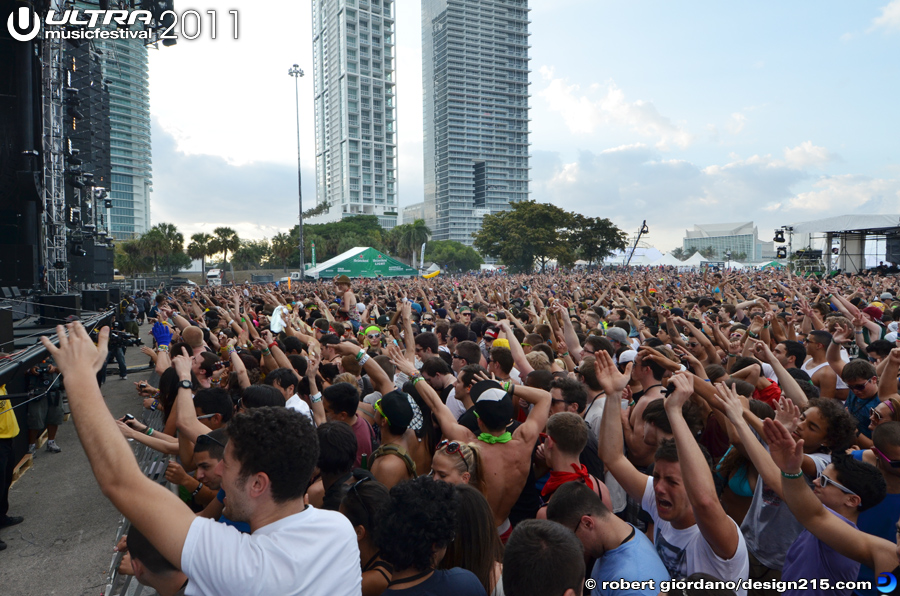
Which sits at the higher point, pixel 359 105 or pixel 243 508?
pixel 359 105

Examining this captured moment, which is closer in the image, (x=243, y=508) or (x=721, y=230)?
(x=243, y=508)

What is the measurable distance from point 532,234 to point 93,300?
48.9 metres

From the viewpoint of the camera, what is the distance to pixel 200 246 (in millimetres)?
62938

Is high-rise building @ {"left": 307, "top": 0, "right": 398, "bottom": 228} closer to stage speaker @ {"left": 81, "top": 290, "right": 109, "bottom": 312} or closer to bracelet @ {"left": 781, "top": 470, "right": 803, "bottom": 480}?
stage speaker @ {"left": 81, "top": 290, "right": 109, "bottom": 312}

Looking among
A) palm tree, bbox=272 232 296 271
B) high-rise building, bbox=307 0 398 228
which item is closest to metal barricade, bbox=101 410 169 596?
palm tree, bbox=272 232 296 271

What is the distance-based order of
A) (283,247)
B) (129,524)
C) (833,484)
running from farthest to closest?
(283,247) < (129,524) < (833,484)

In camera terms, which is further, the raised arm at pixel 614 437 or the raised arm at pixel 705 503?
the raised arm at pixel 614 437

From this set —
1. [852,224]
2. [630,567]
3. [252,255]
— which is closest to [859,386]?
[630,567]

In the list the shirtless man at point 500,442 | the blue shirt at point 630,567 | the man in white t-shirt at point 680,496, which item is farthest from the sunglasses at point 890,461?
the shirtless man at point 500,442

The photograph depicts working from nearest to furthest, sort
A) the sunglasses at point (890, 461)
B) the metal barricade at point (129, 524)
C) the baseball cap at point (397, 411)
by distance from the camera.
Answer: the sunglasses at point (890, 461) < the baseball cap at point (397, 411) < the metal barricade at point (129, 524)

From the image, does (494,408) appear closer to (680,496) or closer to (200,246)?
(680,496)

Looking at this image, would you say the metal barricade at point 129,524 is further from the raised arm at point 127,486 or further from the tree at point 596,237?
the tree at point 596,237

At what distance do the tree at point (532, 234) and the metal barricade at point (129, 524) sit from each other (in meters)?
54.6

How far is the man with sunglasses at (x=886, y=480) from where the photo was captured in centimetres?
255
